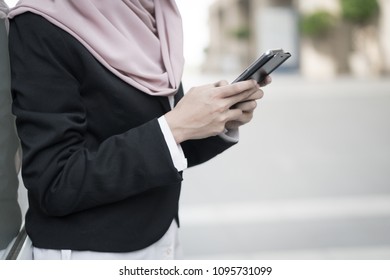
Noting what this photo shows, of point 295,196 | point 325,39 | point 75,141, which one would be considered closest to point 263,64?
point 75,141

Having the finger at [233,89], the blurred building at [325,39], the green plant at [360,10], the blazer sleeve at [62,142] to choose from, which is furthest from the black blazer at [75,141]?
the green plant at [360,10]

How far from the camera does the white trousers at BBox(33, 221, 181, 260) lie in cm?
115

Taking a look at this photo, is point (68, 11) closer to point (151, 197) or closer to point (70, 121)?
point (70, 121)

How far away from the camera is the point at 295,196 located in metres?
4.56

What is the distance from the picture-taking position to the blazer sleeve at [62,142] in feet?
3.43

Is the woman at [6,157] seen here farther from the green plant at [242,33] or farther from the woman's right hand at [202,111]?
the green plant at [242,33]

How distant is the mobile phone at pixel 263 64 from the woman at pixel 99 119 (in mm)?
28

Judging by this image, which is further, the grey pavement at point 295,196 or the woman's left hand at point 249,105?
the grey pavement at point 295,196

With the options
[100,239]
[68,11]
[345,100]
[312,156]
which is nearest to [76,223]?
[100,239]

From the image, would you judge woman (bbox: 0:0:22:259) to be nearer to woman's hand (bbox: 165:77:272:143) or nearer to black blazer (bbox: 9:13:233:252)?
black blazer (bbox: 9:13:233:252)

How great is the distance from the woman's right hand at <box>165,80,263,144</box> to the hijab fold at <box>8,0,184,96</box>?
0.33 feet

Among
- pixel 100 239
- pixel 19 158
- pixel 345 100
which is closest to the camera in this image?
pixel 100 239
